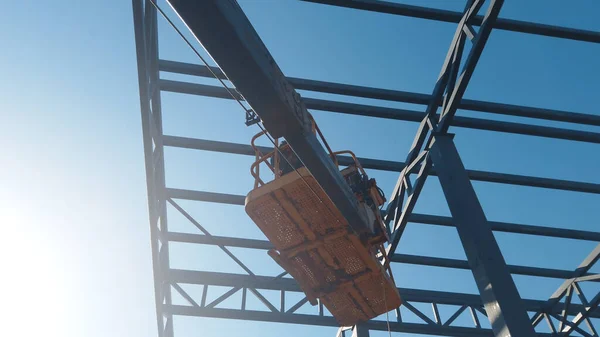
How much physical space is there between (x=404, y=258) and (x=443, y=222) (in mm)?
1454

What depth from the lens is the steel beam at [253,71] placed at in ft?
13.8

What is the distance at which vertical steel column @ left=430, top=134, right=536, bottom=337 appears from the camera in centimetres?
717

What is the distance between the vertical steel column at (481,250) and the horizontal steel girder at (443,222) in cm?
318

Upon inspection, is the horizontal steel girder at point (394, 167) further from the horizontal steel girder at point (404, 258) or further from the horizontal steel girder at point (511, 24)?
the horizontal steel girder at point (511, 24)

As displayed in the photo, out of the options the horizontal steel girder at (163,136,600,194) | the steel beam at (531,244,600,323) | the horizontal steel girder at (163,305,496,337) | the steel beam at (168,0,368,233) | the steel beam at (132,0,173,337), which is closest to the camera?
the steel beam at (168,0,368,233)

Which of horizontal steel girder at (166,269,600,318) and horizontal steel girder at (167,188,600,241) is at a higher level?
horizontal steel girder at (167,188,600,241)

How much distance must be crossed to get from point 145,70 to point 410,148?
18.4 ft

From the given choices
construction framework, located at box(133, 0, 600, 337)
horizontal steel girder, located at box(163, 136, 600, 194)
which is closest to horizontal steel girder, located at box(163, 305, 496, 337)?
construction framework, located at box(133, 0, 600, 337)

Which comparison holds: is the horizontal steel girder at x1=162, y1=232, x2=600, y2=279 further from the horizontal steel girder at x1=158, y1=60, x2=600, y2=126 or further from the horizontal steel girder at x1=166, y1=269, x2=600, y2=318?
the horizontal steel girder at x1=158, y1=60, x2=600, y2=126

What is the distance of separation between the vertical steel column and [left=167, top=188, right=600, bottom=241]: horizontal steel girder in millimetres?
3184

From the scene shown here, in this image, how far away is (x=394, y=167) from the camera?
11.4 metres

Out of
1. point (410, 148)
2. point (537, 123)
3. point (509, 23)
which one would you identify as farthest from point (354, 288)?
point (537, 123)

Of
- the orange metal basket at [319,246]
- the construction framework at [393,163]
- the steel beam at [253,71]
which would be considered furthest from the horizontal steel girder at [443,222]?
the steel beam at [253,71]

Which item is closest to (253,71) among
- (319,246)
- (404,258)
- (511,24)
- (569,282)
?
(319,246)
